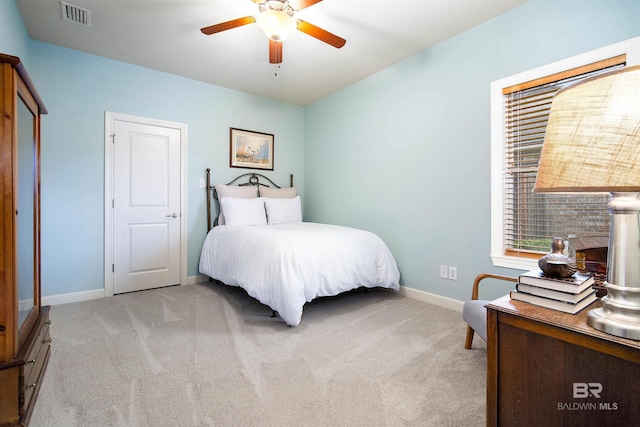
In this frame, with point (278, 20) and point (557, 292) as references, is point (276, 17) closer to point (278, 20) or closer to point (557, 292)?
point (278, 20)

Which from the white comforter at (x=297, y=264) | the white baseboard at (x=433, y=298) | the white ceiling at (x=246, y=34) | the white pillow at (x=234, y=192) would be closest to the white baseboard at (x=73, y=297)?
the white comforter at (x=297, y=264)

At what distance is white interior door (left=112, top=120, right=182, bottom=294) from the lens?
3434 millimetres

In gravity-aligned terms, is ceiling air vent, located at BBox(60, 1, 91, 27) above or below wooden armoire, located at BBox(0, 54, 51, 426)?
above

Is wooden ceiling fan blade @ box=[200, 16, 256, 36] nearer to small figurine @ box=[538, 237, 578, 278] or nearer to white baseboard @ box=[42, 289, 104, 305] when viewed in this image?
small figurine @ box=[538, 237, 578, 278]

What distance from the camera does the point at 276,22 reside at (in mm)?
2098

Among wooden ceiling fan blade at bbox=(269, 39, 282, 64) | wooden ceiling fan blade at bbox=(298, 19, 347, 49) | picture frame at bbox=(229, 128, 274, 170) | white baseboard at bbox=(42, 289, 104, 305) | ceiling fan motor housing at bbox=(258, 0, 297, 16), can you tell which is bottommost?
white baseboard at bbox=(42, 289, 104, 305)

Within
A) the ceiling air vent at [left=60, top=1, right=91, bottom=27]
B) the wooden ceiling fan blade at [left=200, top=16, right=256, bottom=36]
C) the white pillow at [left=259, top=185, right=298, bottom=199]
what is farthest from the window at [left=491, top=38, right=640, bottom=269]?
the ceiling air vent at [left=60, top=1, right=91, bottom=27]

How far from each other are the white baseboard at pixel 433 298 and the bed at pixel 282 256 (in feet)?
0.52

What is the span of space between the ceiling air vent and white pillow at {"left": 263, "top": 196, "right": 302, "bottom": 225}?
96.6 inches

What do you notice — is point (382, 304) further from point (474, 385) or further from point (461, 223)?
point (474, 385)

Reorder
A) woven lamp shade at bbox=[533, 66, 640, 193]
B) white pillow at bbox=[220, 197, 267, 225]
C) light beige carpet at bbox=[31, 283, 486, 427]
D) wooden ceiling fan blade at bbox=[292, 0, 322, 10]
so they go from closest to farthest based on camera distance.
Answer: woven lamp shade at bbox=[533, 66, 640, 193]
light beige carpet at bbox=[31, 283, 486, 427]
wooden ceiling fan blade at bbox=[292, 0, 322, 10]
white pillow at bbox=[220, 197, 267, 225]

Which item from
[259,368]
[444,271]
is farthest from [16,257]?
[444,271]

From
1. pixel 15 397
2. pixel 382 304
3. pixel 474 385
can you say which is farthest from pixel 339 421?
pixel 382 304

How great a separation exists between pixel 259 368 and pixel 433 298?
1.96 meters
